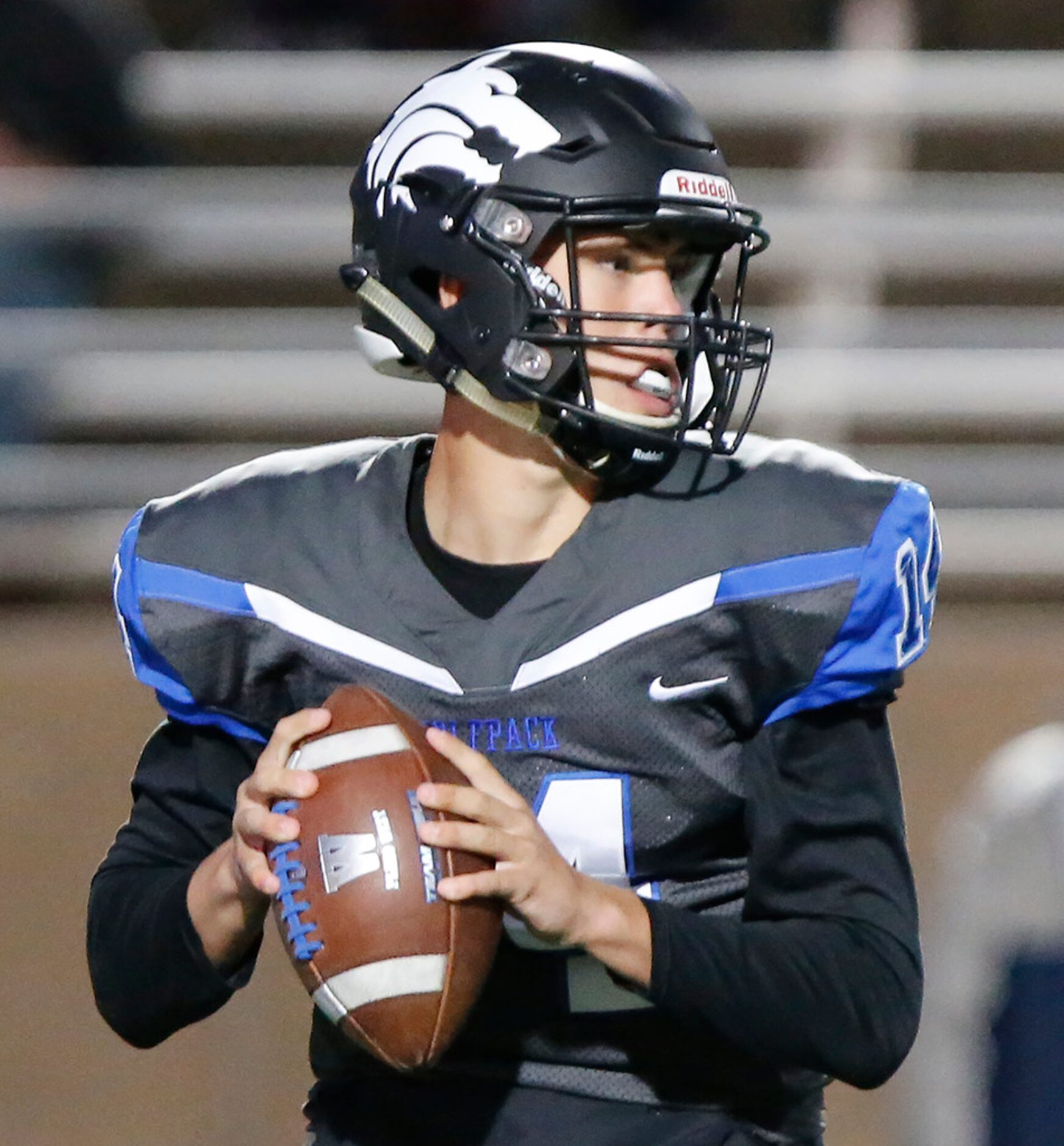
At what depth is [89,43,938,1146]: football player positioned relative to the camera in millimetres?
1921

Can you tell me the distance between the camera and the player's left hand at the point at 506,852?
5.59ft

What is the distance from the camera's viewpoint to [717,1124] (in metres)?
1.93

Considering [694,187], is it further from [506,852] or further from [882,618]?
[506,852]

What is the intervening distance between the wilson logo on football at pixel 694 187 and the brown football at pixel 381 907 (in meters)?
0.55

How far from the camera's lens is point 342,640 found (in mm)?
1988

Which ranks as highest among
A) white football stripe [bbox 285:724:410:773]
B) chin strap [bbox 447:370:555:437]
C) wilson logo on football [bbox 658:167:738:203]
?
wilson logo on football [bbox 658:167:738:203]

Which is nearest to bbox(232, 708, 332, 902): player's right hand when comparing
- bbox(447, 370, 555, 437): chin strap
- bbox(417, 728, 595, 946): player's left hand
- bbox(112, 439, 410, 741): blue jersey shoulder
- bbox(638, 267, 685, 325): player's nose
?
bbox(417, 728, 595, 946): player's left hand

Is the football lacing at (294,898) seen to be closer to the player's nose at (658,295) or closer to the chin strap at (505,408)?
the chin strap at (505,408)

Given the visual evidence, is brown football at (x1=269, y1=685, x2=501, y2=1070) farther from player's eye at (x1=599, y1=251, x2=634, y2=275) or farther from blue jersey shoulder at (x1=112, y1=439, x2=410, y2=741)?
player's eye at (x1=599, y1=251, x2=634, y2=275)

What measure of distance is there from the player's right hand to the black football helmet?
14.6 inches

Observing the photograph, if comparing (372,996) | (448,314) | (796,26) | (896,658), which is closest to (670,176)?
(448,314)

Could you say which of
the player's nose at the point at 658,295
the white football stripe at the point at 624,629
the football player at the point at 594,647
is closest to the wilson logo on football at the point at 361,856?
the football player at the point at 594,647

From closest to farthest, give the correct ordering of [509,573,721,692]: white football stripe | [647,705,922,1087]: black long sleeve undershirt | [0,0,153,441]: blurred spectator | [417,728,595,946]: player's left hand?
[417,728,595,946]: player's left hand < [647,705,922,1087]: black long sleeve undershirt < [509,573,721,692]: white football stripe < [0,0,153,441]: blurred spectator

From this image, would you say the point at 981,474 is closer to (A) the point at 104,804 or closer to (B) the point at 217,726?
(A) the point at 104,804
